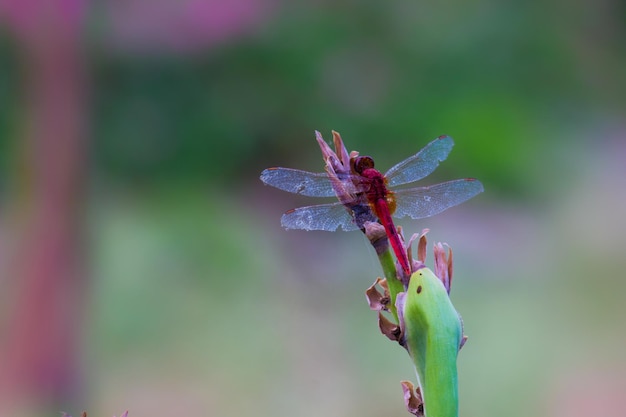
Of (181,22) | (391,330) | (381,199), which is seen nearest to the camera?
(391,330)

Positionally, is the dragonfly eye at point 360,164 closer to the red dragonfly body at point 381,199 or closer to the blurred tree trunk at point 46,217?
the red dragonfly body at point 381,199

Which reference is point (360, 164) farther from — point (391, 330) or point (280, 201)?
point (280, 201)

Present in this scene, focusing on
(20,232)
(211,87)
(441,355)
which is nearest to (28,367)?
(20,232)

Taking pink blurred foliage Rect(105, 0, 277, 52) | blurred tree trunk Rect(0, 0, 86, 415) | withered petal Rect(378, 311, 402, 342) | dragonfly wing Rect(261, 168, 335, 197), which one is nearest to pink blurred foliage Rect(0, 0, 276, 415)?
blurred tree trunk Rect(0, 0, 86, 415)

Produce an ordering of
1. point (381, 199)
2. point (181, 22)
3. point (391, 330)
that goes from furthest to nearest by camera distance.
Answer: point (181, 22) < point (381, 199) < point (391, 330)

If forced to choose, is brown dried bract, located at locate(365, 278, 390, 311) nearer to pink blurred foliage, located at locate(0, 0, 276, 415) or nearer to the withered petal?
the withered petal

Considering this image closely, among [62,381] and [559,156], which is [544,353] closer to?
[559,156]

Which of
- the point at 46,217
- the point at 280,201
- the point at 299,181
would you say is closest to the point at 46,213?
the point at 46,217
